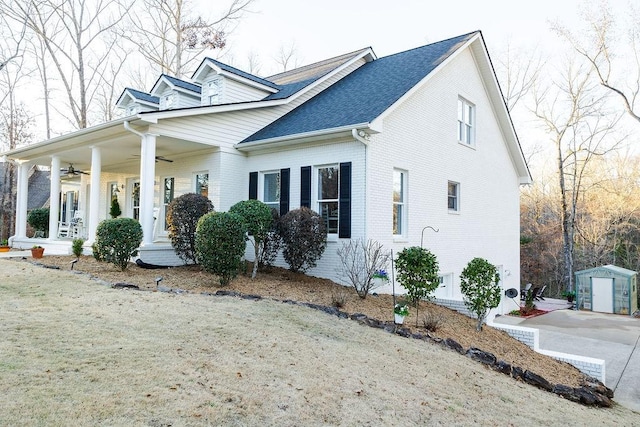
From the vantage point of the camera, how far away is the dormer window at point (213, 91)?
1339 centimetres

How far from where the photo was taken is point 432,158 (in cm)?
1225

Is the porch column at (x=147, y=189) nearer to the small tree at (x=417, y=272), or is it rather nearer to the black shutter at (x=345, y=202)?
the black shutter at (x=345, y=202)

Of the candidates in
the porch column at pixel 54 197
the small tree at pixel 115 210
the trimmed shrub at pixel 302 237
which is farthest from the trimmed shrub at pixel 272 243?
the small tree at pixel 115 210

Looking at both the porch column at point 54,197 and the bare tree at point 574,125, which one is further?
the bare tree at point 574,125

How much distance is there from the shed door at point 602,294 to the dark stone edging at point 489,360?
1107cm

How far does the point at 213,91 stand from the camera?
13.7 m

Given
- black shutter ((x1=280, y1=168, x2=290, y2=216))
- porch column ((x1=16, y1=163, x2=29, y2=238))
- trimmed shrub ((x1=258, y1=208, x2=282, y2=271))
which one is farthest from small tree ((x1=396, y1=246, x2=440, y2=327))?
porch column ((x1=16, y1=163, x2=29, y2=238))

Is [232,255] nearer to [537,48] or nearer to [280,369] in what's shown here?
[280,369]

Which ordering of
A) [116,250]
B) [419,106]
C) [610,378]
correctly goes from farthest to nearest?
[419,106], [116,250], [610,378]

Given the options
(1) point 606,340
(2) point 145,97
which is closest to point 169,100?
(2) point 145,97

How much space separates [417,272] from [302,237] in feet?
8.29

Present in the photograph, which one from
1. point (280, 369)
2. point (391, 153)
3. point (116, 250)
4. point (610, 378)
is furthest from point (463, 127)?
point (280, 369)

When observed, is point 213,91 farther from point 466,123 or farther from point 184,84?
point 466,123

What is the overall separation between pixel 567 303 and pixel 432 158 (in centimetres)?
1085
